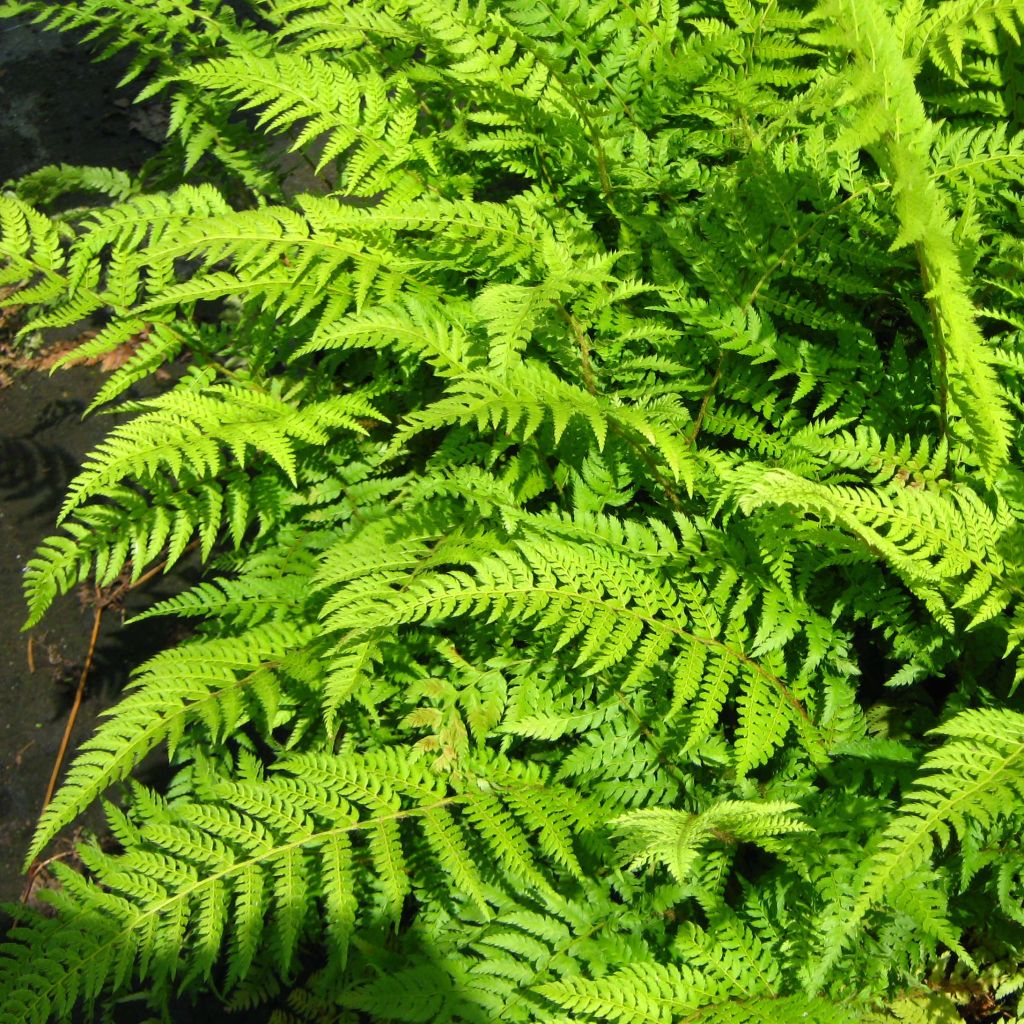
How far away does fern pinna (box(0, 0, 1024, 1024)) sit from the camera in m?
1.98

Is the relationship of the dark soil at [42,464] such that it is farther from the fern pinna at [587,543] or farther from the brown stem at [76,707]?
the fern pinna at [587,543]

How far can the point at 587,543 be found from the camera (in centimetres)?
232

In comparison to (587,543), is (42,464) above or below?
below

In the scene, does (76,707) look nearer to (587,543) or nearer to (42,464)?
(42,464)

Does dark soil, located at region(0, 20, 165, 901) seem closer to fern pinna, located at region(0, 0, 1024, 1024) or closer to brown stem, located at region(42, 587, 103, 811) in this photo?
brown stem, located at region(42, 587, 103, 811)

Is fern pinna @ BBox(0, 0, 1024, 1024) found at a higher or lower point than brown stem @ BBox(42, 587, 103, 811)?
higher

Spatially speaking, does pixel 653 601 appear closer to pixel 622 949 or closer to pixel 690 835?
pixel 690 835

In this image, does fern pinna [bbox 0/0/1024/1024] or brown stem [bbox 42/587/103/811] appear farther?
brown stem [bbox 42/587/103/811]

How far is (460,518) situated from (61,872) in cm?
128

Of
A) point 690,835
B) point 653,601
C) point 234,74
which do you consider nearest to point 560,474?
point 653,601

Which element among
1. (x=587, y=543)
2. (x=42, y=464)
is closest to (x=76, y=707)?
(x=42, y=464)

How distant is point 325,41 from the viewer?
9.39ft

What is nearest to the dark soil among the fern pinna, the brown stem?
the brown stem

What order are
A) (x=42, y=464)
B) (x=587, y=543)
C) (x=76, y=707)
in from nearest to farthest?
(x=587, y=543)
(x=76, y=707)
(x=42, y=464)
